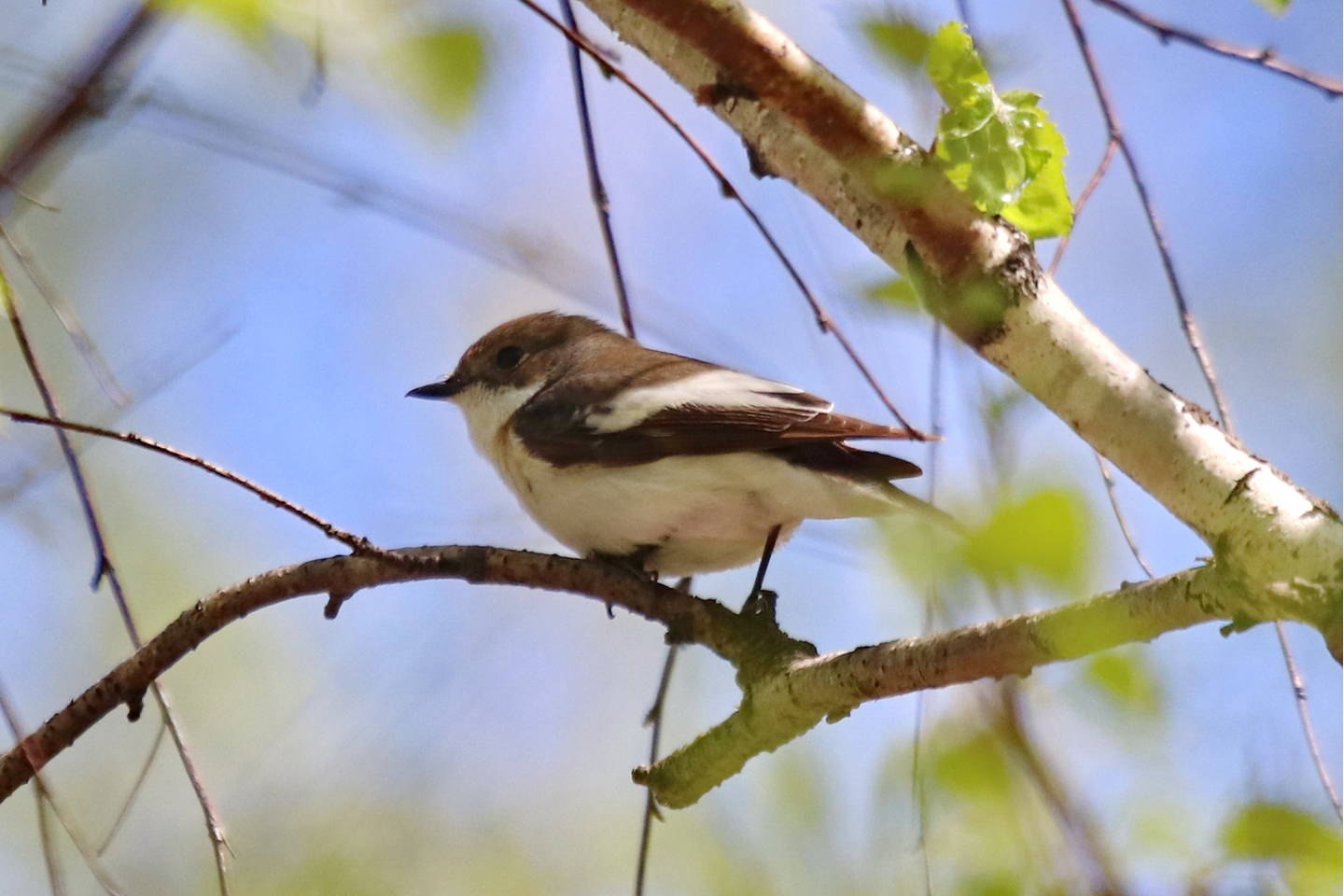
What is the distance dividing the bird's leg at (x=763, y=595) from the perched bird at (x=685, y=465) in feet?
0.10

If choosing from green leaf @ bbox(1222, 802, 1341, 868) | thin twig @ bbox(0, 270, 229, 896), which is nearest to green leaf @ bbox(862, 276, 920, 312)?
green leaf @ bbox(1222, 802, 1341, 868)

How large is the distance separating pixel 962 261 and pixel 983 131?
0.30 m

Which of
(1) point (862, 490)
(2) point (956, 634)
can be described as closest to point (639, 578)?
(1) point (862, 490)

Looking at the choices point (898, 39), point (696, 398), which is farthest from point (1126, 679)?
point (696, 398)

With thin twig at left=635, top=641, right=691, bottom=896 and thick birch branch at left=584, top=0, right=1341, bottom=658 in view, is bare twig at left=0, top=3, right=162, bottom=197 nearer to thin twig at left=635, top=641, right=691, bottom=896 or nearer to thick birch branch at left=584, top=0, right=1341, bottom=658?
thick birch branch at left=584, top=0, right=1341, bottom=658

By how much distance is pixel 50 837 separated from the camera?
A: 2596 millimetres

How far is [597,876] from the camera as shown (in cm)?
428

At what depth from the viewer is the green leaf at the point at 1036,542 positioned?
1176 millimetres

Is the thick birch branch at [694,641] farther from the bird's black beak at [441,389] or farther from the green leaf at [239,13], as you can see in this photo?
the bird's black beak at [441,389]

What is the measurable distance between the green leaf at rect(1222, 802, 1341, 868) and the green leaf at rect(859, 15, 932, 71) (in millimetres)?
1202

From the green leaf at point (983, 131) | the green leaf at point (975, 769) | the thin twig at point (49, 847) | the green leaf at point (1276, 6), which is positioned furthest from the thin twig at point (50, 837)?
the green leaf at point (1276, 6)

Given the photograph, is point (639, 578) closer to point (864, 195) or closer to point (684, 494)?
point (684, 494)

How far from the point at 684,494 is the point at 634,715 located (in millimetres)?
2700

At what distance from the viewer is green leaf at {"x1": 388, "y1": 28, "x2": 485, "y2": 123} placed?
2129 millimetres
